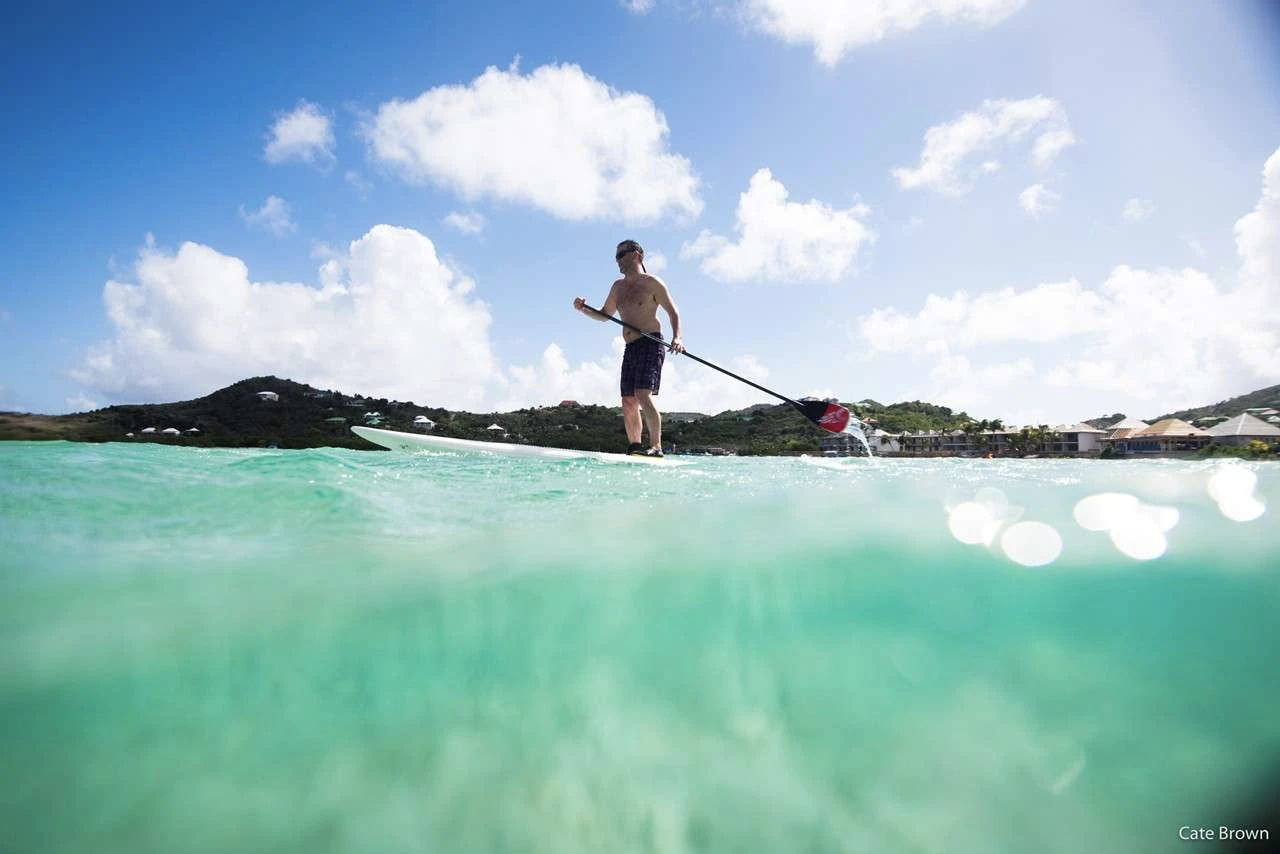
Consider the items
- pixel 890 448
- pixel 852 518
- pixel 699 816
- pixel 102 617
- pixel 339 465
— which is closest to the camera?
pixel 699 816

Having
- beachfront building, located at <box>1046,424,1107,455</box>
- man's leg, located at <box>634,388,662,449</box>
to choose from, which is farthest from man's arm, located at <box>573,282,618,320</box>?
beachfront building, located at <box>1046,424,1107,455</box>

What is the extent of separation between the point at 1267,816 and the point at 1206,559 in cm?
160

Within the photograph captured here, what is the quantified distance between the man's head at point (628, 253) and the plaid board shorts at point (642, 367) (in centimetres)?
114

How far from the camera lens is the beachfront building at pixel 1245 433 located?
27566 mm

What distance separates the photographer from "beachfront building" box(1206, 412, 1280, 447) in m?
27.6

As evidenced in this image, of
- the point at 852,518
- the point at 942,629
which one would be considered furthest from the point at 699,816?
the point at 852,518

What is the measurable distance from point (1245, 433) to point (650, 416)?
38200mm

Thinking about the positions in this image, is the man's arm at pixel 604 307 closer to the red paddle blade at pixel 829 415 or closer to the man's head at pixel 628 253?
the man's head at pixel 628 253

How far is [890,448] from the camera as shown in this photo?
167 feet

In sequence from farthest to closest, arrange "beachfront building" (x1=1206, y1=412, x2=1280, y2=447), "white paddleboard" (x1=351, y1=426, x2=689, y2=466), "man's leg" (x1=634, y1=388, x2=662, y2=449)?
"beachfront building" (x1=1206, y1=412, x2=1280, y2=447)
"man's leg" (x1=634, y1=388, x2=662, y2=449)
"white paddleboard" (x1=351, y1=426, x2=689, y2=466)

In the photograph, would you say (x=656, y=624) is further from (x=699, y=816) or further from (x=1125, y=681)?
(x=1125, y=681)

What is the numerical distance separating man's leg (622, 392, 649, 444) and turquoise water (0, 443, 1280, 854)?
4376mm

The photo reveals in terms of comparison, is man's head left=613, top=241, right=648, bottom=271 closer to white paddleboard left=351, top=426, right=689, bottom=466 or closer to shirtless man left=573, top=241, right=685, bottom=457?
shirtless man left=573, top=241, right=685, bottom=457

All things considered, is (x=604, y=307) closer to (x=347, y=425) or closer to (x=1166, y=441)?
(x=347, y=425)
